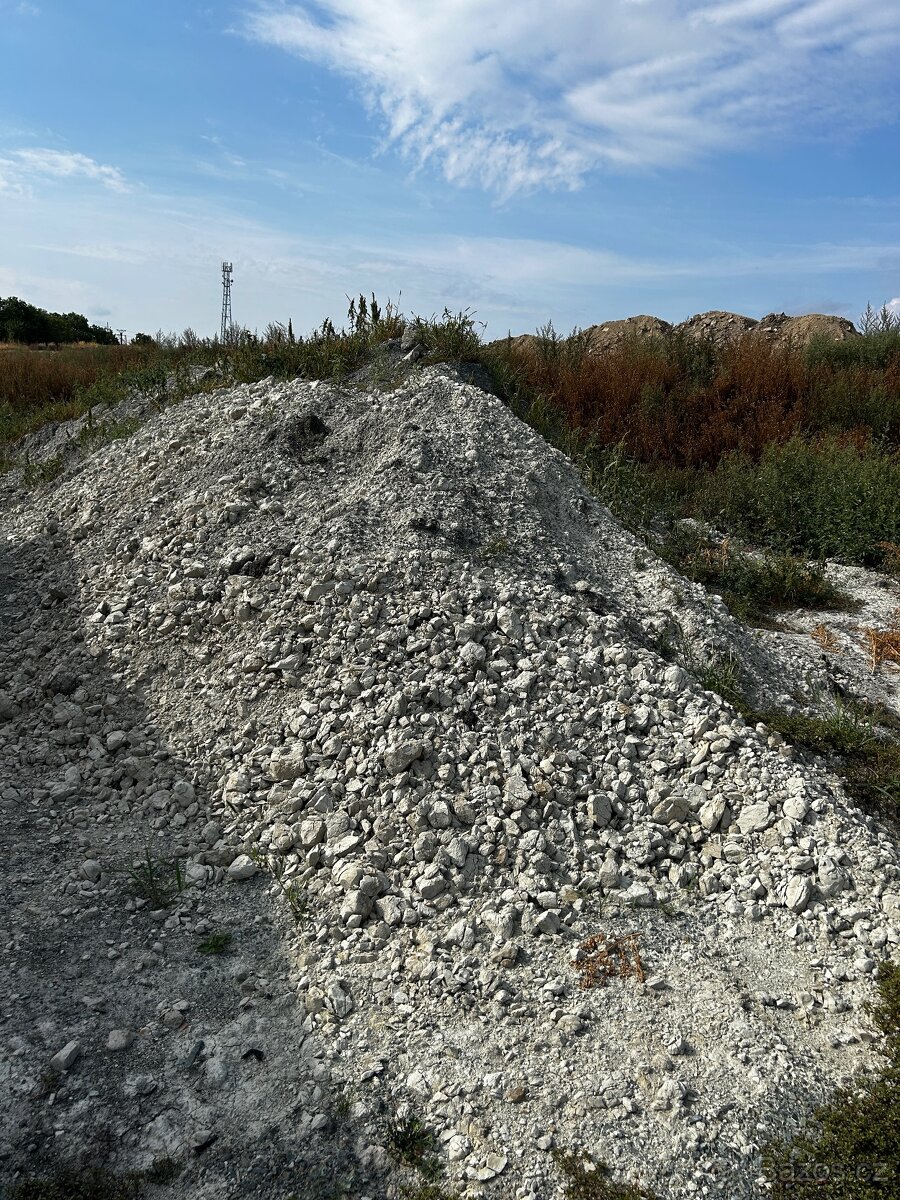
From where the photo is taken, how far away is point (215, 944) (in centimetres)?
371

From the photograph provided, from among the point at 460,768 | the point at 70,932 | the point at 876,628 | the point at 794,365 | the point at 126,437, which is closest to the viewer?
the point at 70,932

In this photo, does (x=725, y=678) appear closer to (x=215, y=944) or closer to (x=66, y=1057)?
(x=215, y=944)

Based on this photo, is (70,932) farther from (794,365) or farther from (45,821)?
(794,365)

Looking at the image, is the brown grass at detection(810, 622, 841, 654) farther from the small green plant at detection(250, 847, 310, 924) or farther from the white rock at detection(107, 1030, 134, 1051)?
the white rock at detection(107, 1030, 134, 1051)

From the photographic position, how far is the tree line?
25.3 m

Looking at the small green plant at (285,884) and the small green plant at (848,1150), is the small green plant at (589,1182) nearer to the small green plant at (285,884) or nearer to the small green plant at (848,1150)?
the small green plant at (848,1150)

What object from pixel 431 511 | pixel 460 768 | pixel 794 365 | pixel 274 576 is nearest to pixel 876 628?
pixel 431 511

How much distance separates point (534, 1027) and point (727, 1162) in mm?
793

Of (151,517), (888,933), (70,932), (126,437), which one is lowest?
(70,932)

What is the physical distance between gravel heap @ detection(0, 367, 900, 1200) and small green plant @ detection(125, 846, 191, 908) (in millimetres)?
72

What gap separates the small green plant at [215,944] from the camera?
12.1ft

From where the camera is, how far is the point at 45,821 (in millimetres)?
4488

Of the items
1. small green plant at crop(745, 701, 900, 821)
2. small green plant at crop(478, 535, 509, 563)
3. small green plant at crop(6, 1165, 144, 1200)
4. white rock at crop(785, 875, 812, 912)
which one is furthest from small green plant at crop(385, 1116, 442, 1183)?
small green plant at crop(478, 535, 509, 563)

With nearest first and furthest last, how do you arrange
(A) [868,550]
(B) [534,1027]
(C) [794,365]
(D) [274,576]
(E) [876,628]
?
1. (B) [534,1027]
2. (D) [274,576]
3. (E) [876,628]
4. (A) [868,550]
5. (C) [794,365]
